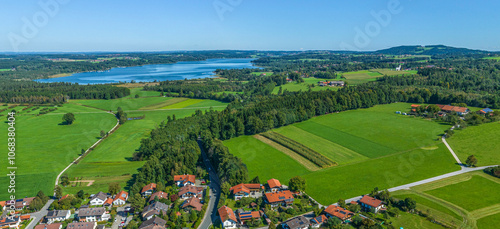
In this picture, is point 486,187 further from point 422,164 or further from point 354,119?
point 354,119

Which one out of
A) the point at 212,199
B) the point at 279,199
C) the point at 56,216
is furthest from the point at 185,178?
the point at 56,216

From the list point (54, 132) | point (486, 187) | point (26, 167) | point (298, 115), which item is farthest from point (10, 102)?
point (486, 187)

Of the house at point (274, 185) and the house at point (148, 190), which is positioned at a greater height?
the house at point (274, 185)

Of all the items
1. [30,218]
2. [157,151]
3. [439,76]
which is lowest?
[30,218]

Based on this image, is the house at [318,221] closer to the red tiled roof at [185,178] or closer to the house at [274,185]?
the house at [274,185]

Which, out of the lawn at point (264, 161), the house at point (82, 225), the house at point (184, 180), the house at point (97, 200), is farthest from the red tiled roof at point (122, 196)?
the lawn at point (264, 161)

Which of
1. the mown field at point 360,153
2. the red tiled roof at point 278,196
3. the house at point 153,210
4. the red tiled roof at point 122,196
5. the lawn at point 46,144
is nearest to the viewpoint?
the house at point 153,210

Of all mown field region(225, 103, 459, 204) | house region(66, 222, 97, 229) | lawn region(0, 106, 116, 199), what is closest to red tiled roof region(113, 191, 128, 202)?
house region(66, 222, 97, 229)
